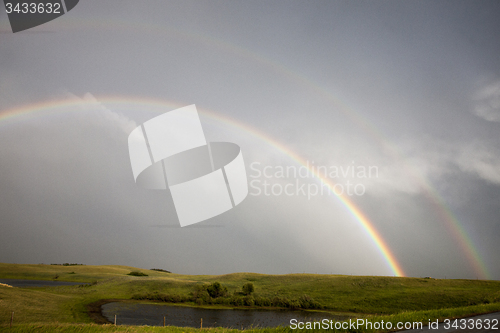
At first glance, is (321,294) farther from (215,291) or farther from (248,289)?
(215,291)

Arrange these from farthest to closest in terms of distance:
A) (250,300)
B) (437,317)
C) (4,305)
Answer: (250,300) < (4,305) < (437,317)

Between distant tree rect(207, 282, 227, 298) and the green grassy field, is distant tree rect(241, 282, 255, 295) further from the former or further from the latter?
distant tree rect(207, 282, 227, 298)

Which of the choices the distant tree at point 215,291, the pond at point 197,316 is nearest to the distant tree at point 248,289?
the distant tree at point 215,291

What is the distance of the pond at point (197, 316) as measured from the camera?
40.9 meters

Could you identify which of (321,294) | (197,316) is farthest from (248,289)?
(197,316)

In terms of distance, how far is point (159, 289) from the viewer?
67.5m

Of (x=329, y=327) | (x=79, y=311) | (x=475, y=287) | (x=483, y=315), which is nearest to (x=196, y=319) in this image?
(x=79, y=311)

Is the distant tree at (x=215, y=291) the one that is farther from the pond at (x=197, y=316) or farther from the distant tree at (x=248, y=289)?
the pond at (x=197, y=316)

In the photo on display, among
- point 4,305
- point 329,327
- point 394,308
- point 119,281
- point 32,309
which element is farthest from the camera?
point 119,281

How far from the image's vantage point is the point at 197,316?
154 ft

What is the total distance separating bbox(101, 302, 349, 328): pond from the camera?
40.9 m

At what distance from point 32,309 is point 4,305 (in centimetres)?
309

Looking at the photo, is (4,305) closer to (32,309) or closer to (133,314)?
(32,309)

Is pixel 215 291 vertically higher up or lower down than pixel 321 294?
higher up
